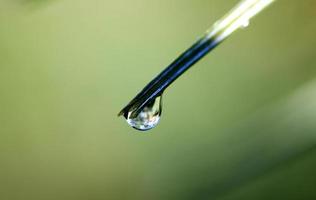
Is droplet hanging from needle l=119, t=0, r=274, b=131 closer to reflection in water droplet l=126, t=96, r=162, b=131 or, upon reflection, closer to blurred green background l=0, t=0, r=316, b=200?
reflection in water droplet l=126, t=96, r=162, b=131

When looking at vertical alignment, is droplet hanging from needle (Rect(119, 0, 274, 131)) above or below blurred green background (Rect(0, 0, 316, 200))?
below

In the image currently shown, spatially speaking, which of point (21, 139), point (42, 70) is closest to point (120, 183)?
point (21, 139)

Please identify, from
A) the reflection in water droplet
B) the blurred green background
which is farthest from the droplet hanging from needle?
the blurred green background

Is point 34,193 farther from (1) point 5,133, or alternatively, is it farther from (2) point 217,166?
(2) point 217,166

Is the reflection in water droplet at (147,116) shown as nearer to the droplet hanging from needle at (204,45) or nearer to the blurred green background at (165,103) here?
the droplet hanging from needle at (204,45)

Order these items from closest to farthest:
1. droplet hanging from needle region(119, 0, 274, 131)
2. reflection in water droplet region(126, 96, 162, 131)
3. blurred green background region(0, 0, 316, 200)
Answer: droplet hanging from needle region(119, 0, 274, 131) < reflection in water droplet region(126, 96, 162, 131) < blurred green background region(0, 0, 316, 200)
